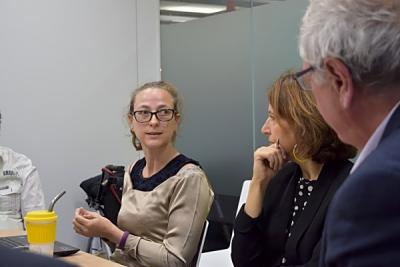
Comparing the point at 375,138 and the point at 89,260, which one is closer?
the point at 375,138

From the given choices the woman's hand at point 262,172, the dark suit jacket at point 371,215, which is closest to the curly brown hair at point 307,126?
the woman's hand at point 262,172

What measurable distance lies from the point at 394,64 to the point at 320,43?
0.12m

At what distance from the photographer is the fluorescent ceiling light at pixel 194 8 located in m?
3.80

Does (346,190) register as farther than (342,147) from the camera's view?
No

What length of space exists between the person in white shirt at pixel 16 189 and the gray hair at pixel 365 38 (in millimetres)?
2304

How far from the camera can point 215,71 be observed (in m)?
3.75

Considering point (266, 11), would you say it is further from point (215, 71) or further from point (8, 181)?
point (8, 181)

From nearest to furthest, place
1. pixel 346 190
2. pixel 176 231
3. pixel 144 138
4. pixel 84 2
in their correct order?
pixel 346 190 < pixel 176 231 < pixel 144 138 < pixel 84 2

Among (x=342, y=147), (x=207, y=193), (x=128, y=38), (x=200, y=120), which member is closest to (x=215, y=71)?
(x=200, y=120)

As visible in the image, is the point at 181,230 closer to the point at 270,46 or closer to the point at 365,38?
the point at 365,38

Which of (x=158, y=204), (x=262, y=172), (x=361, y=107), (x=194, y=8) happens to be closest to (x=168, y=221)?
(x=158, y=204)

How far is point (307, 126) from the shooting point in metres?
1.66

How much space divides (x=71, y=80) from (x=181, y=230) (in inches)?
80.8

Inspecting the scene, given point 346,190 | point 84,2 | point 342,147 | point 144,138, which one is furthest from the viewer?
point 84,2
